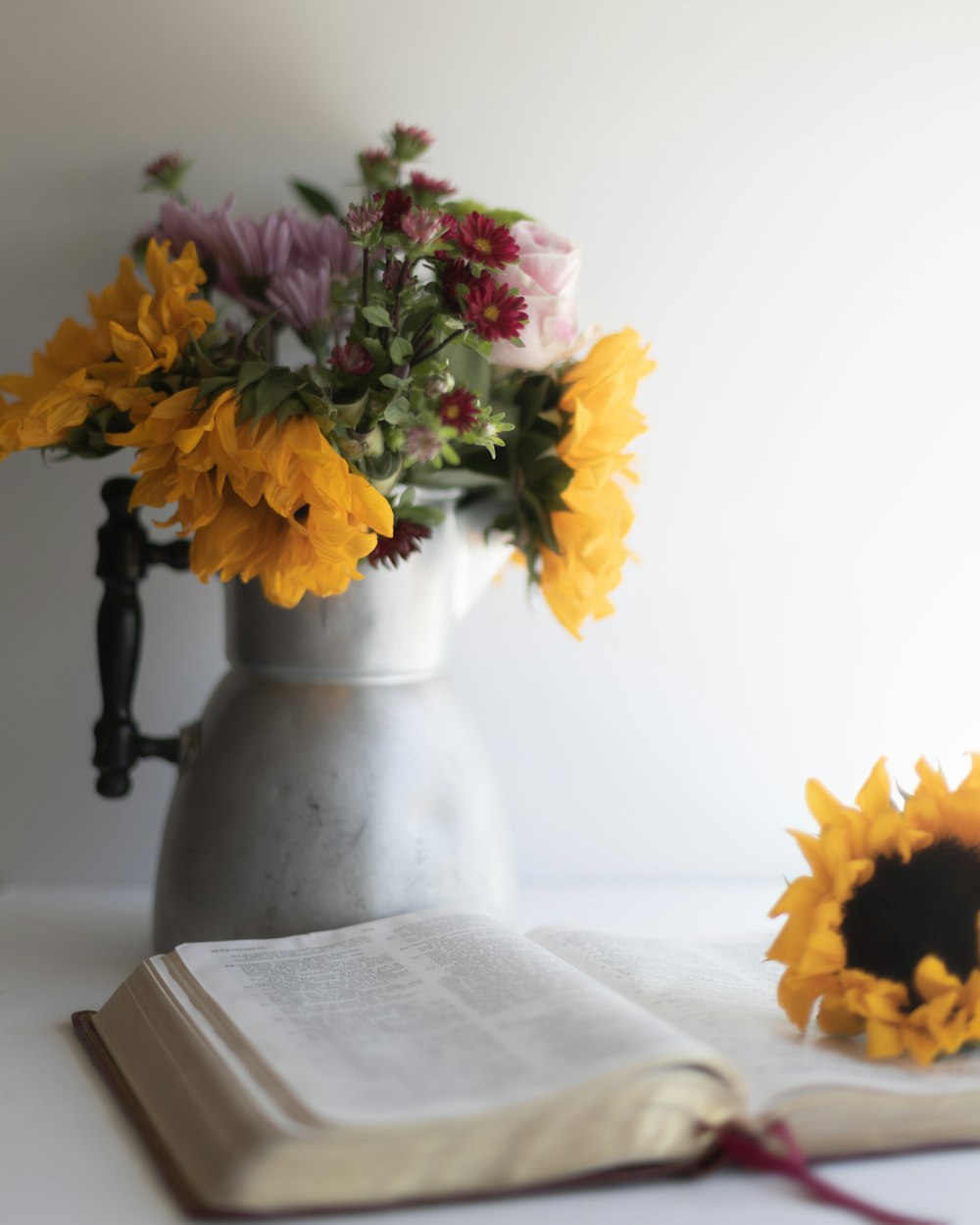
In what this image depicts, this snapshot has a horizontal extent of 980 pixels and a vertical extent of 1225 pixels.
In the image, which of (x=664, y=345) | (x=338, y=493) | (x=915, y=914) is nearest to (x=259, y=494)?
(x=338, y=493)

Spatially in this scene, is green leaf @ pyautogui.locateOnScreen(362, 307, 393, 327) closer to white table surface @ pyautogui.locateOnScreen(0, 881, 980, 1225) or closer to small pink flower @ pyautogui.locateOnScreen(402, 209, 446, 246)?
small pink flower @ pyautogui.locateOnScreen(402, 209, 446, 246)

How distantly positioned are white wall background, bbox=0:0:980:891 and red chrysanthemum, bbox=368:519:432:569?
303 mm

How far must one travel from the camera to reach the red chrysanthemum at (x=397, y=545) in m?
0.67

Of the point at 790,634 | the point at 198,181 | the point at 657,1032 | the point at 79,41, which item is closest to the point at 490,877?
the point at 657,1032

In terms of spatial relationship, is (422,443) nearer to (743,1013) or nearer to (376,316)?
(376,316)

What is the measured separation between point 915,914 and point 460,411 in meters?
0.31

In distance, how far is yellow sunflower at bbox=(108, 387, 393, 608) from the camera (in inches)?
23.8

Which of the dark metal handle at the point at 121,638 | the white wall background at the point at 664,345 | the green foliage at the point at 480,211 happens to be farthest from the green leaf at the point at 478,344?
the white wall background at the point at 664,345

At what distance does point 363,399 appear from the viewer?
623mm

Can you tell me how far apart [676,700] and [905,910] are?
455mm

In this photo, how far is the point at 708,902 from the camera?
3.14 feet

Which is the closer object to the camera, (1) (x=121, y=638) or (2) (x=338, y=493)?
(2) (x=338, y=493)

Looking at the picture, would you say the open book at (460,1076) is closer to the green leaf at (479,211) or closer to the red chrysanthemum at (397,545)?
the red chrysanthemum at (397,545)

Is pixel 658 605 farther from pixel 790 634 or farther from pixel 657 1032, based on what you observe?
pixel 657 1032
